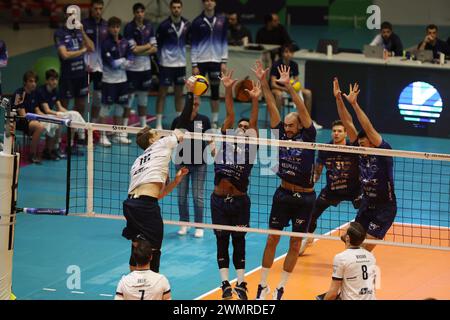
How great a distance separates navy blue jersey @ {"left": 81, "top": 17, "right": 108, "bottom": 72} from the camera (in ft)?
70.9

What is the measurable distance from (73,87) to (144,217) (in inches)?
383

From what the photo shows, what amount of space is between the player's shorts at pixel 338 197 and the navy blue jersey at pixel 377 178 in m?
1.54

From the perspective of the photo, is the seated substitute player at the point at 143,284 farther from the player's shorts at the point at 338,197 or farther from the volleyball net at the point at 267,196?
the player's shorts at the point at 338,197

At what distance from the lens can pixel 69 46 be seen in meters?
21.0

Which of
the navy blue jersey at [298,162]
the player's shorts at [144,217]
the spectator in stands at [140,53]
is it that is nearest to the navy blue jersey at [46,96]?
the spectator in stands at [140,53]

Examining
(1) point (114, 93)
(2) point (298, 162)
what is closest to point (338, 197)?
(2) point (298, 162)

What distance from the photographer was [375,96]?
2248 cm

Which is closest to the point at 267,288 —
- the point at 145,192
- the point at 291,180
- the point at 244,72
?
the point at 291,180

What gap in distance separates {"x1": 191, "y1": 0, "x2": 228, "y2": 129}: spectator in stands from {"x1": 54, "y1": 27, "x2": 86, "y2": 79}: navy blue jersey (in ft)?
8.54

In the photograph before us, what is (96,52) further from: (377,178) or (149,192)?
(149,192)

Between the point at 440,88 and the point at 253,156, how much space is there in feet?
31.7

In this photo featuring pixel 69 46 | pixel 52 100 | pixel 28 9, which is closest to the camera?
pixel 52 100

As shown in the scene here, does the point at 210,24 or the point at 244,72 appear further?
the point at 244,72

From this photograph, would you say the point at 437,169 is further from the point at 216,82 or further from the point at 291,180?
the point at 291,180
